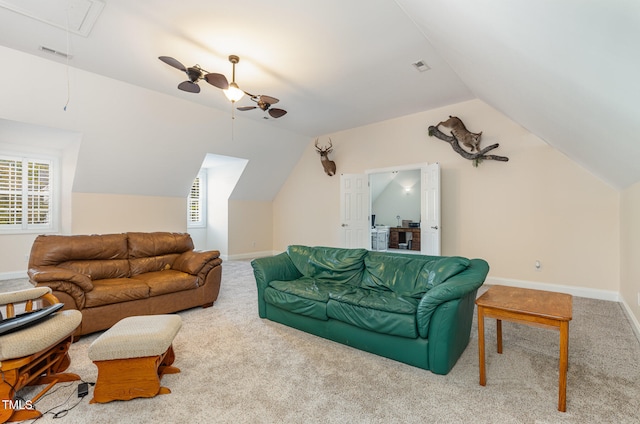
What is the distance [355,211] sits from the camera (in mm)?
6516

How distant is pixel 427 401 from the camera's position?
192cm

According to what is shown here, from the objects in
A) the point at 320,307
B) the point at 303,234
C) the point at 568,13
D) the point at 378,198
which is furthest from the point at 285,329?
the point at 378,198

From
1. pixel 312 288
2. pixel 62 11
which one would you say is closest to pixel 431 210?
pixel 312 288

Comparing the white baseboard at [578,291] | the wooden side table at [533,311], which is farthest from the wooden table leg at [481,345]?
the white baseboard at [578,291]

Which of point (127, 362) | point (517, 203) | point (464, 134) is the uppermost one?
point (464, 134)

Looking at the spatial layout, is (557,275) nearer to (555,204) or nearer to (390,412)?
(555,204)

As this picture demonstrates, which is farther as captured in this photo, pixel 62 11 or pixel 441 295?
pixel 62 11

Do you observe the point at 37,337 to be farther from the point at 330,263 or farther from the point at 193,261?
the point at 330,263

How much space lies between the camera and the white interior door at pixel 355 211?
639 cm

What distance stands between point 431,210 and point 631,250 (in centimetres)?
253

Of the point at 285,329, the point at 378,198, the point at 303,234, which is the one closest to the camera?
the point at 285,329

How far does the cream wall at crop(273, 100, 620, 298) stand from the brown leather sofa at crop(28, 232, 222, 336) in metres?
4.19

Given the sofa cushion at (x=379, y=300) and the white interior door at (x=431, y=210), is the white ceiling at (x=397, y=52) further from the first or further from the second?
the sofa cushion at (x=379, y=300)

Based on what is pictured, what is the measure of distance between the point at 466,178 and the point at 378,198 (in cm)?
443
